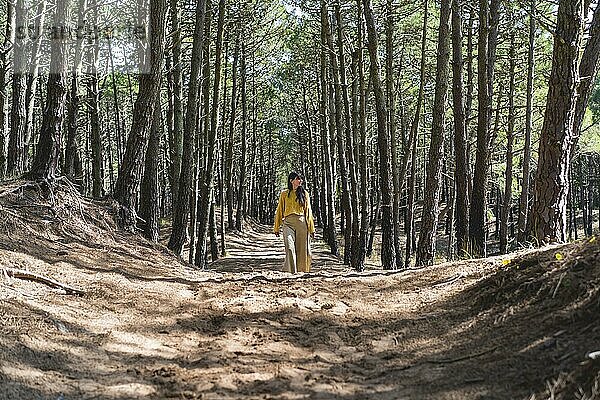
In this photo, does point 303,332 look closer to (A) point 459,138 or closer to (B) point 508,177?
(A) point 459,138

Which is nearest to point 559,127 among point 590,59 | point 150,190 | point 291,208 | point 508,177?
point 590,59

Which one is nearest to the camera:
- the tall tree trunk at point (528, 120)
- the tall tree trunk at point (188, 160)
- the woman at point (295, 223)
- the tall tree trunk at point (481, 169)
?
the woman at point (295, 223)

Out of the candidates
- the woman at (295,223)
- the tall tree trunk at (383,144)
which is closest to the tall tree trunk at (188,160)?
the woman at (295,223)

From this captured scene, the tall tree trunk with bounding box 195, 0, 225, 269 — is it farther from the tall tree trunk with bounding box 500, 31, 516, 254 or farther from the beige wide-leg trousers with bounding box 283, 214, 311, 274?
the tall tree trunk with bounding box 500, 31, 516, 254

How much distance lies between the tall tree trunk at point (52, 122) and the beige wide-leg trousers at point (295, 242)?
149 inches

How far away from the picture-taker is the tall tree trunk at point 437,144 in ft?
37.8

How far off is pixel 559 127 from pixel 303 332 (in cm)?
442

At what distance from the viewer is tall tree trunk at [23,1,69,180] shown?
9570mm

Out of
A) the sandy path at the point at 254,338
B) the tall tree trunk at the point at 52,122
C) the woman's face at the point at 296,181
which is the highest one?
the tall tree trunk at the point at 52,122

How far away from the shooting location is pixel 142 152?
38.0ft

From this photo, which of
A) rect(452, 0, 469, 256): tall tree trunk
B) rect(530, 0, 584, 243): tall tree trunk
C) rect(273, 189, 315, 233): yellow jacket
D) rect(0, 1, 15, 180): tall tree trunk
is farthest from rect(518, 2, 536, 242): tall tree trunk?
A: rect(0, 1, 15, 180): tall tree trunk

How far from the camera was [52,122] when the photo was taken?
9.59m

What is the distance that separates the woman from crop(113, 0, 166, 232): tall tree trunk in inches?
118

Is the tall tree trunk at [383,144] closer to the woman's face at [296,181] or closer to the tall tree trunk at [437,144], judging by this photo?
the tall tree trunk at [437,144]
